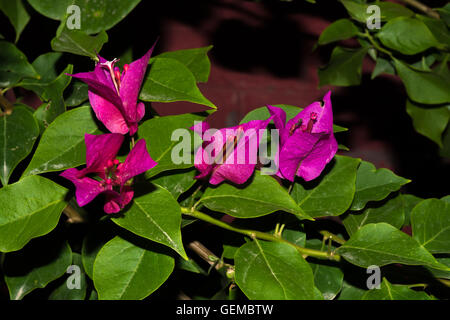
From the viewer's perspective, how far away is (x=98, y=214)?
1.29ft

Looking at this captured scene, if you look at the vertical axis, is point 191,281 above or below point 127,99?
below

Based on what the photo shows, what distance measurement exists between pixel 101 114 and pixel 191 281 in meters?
0.25

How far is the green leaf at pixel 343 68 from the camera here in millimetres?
563

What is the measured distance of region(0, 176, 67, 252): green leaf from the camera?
12.2 inches

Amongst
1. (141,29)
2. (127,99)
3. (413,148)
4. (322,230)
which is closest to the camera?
(127,99)

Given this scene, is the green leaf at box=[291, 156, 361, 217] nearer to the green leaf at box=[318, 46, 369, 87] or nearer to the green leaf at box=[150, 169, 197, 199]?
the green leaf at box=[150, 169, 197, 199]

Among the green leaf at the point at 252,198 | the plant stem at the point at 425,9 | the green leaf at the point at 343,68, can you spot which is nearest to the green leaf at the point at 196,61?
the green leaf at the point at 252,198

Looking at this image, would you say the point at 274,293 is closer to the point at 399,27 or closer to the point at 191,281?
the point at 191,281

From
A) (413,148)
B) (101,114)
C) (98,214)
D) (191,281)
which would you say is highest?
(101,114)

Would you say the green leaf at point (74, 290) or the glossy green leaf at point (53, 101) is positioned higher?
the glossy green leaf at point (53, 101)

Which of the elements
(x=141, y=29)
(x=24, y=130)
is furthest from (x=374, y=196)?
A: (x=141, y=29)

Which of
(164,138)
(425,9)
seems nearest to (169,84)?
(164,138)

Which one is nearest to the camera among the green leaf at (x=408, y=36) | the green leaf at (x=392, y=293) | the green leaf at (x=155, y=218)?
the green leaf at (x=155, y=218)

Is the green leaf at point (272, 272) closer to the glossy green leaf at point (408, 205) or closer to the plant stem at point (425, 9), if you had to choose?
the glossy green leaf at point (408, 205)
